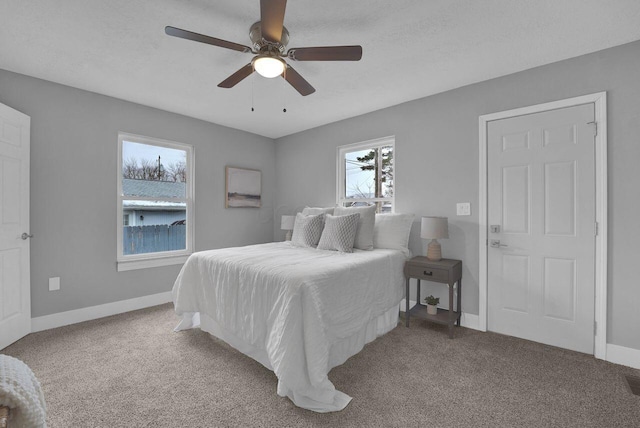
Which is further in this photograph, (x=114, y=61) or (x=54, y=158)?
(x=54, y=158)

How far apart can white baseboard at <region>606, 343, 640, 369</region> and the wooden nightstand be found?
110cm

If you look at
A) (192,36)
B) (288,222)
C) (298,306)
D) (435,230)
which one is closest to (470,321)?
(435,230)

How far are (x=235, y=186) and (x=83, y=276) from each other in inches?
85.0

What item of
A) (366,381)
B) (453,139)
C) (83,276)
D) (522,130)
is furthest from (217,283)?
(522,130)

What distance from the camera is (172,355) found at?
2346 millimetres

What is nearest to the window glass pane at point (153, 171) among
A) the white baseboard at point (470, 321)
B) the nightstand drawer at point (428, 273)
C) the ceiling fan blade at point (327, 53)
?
the ceiling fan blade at point (327, 53)

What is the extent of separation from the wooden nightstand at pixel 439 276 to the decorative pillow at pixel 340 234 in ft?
2.14

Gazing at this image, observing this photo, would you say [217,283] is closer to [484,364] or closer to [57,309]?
[57,309]

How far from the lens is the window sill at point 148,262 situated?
11.0ft

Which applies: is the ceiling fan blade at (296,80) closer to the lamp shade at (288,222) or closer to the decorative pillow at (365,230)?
the decorative pillow at (365,230)

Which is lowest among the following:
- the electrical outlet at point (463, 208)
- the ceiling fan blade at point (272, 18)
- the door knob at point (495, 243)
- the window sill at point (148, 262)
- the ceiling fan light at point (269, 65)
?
the window sill at point (148, 262)

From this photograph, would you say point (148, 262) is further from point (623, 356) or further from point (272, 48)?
point (623, 356)

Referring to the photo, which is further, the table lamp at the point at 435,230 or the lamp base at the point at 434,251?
the lamp base at the point at 434,251

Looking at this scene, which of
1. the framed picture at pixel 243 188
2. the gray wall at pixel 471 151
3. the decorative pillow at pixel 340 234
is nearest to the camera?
the gray wall at pixel 471 151
